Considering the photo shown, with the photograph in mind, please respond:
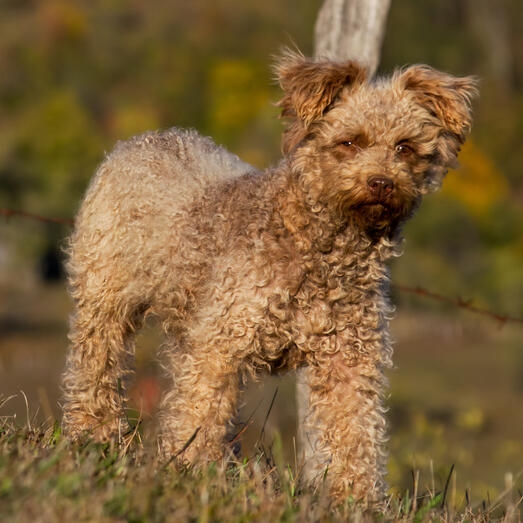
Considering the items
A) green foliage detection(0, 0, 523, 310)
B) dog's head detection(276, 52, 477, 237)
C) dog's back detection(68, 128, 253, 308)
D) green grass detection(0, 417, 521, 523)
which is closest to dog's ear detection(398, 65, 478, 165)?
dog's head detection(276, 52, 477, 237)

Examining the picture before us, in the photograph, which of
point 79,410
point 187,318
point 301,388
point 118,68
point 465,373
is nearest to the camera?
point 187,318

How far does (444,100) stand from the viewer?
6328 millimetres

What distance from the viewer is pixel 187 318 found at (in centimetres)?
655

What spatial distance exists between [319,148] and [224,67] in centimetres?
6463

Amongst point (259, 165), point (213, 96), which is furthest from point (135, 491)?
point (213, 96)

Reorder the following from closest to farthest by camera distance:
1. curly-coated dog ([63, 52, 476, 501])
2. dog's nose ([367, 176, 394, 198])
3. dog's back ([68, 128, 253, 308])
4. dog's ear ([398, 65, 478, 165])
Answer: dog's nose ([367, 176, 394, 198]), curly-coated dog ([63, 52, 476, 501]), dog's ear ([398, 65, 478, 165]), dog's back ([68, 128, 253, 308])

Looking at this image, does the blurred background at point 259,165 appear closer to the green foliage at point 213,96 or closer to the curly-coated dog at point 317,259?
the green foliage at point 213,96

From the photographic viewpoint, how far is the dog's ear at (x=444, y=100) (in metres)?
6.31

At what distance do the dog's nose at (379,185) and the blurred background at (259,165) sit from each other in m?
1.22

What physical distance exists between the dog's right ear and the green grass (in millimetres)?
1713

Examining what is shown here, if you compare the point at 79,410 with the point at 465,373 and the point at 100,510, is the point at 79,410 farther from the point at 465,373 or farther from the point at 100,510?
the point at 465,373

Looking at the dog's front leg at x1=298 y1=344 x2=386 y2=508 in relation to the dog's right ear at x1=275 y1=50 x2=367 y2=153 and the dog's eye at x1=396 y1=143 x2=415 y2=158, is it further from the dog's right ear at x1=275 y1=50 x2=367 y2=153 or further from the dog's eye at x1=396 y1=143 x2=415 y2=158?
the dog's right ear at x1=275 y1=50 x2=367 y2=153

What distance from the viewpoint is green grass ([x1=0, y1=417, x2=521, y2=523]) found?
4.11 meters

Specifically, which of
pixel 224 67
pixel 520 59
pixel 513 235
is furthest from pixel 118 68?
pixel 513 235
